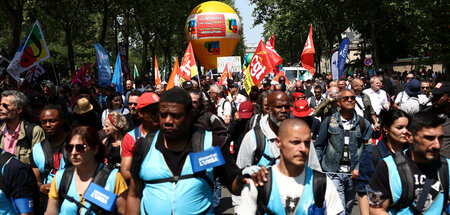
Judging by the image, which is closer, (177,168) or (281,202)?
(281,202)

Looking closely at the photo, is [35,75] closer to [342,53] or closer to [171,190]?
[342,53]

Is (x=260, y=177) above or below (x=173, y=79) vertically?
below

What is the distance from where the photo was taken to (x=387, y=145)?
169 inches

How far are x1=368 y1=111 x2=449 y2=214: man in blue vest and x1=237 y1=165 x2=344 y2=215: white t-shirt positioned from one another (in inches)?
15.3

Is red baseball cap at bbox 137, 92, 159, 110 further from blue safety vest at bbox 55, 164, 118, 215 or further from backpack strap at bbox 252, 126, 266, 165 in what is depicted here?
blue safety vest at bbox 55, 164, 118, 215

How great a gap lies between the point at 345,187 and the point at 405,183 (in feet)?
8.75

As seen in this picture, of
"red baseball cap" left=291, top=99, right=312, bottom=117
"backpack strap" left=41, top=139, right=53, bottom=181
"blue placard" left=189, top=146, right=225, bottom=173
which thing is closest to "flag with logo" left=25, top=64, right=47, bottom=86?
"red baseball cap" left=291, top=99, right=312, bottom=117

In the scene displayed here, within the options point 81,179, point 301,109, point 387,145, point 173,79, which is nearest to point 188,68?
point 173,79

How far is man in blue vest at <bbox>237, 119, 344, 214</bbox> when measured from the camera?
2.92m

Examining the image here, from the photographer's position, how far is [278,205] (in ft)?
9.60

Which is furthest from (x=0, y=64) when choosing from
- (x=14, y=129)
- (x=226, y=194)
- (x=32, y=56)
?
(x=14, y=129)

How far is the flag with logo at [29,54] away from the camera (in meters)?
11.1

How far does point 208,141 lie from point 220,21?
96.4 feet

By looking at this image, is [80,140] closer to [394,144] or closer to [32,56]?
[394,144]
